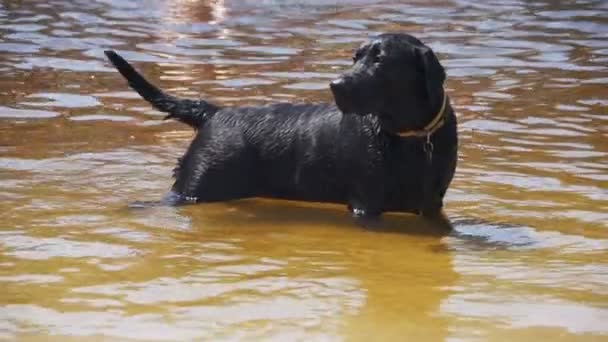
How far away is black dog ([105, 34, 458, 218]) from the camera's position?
5.76 metres

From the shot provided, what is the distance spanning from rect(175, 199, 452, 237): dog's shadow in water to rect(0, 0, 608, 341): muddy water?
2 centimetres

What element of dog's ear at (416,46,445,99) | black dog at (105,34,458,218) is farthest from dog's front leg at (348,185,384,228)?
dog's ear at (416,46,445,99)

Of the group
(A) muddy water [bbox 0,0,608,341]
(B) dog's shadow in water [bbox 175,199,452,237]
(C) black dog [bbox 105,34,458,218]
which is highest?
(C) black dog [bbox 105,34,458,218]

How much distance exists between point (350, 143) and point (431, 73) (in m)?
0.56

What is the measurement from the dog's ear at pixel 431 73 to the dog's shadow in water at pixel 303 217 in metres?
0.64

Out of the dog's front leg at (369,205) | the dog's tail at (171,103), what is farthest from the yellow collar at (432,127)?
the dog's tail at (171,103)

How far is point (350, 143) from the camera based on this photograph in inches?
235

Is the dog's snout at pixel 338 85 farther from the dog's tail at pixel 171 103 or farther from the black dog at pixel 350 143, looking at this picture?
the dog's tail at pixel 171 103

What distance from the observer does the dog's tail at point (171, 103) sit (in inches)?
259

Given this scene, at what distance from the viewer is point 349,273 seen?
4.92m

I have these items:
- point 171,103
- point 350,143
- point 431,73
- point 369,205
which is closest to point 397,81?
point 431,73

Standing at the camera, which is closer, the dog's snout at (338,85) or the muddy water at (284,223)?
the muddy water at (284,223)

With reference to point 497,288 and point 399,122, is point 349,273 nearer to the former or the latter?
point 497,288

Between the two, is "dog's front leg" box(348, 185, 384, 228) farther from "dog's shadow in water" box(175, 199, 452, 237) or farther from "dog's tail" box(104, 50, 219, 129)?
"dog's tail" box(104, 50, 219, 129)
